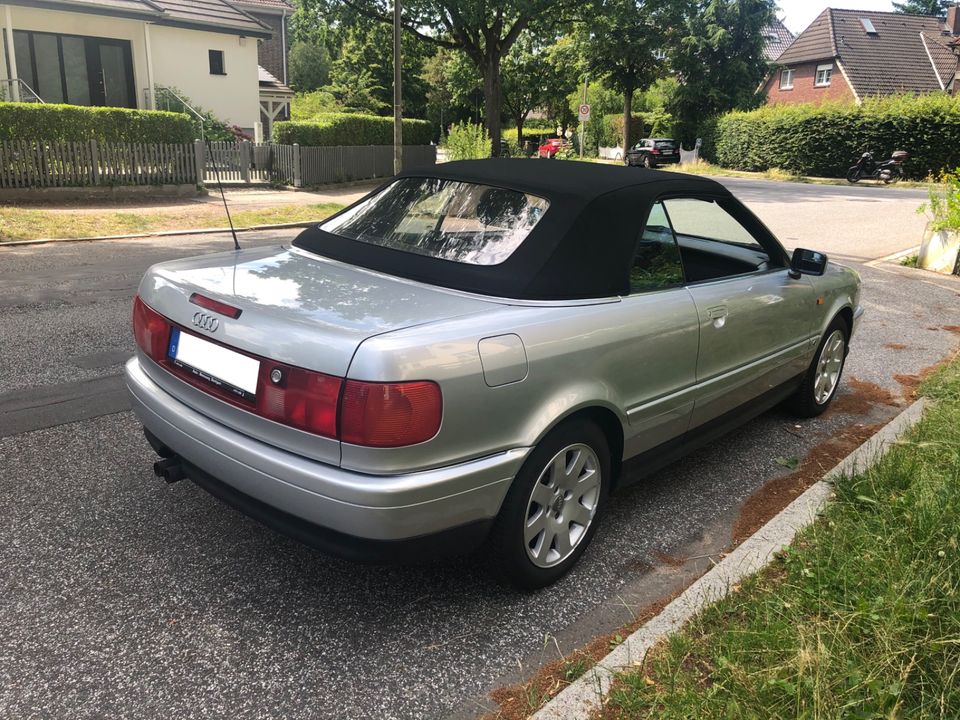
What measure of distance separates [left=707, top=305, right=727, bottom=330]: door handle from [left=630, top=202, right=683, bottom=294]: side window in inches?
8.1

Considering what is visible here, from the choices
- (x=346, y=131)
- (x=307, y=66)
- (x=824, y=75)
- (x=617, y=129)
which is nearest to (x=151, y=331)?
(x=346, y=131)

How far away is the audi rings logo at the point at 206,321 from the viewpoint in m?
2.77

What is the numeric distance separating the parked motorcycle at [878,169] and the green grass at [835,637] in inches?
1252

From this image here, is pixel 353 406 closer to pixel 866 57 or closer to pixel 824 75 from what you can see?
pixel 824 75

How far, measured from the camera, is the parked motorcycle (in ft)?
101

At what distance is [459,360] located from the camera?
2490mm

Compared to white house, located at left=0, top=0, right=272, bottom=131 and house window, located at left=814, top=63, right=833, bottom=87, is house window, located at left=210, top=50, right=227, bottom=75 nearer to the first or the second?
white house, located at left=0, top=0, right=272, bottom=131

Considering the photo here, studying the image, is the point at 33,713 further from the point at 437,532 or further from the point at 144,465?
the point at 144,465

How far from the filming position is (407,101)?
51.7 m

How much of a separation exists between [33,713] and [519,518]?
1594mm

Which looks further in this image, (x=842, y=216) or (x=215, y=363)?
(x=842, y=216)

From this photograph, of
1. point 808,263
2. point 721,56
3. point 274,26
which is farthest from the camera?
point 274,26

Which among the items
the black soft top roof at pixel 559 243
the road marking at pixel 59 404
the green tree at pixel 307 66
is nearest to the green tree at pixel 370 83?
the green tree at pixel 307 66

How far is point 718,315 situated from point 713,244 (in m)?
1.10
